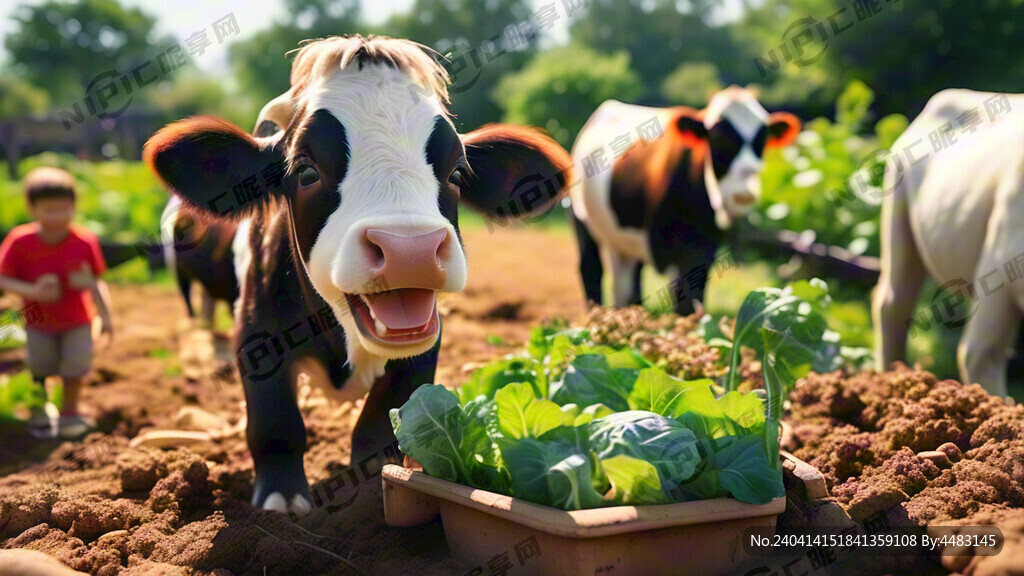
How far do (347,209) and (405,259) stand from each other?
31cm

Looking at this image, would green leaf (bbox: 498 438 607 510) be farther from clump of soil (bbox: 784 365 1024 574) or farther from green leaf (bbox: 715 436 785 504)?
clump of soil (bbox: 784 365 1024 574)

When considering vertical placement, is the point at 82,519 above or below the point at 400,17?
below

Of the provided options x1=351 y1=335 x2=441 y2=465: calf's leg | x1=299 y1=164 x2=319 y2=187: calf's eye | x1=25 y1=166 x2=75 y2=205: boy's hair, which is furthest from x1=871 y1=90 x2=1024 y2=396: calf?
x1=25 y1=166 x2=75 y2=205: boy's hair

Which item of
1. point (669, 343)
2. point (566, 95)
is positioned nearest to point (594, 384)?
point (669, 343)

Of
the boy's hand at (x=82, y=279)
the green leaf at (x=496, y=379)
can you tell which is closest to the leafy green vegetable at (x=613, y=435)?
the green leaf at (x=496, y=379)

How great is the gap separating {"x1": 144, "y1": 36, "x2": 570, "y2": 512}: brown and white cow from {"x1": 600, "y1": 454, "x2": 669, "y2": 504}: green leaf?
658 millimetres

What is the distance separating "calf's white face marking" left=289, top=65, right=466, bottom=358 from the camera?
2291mm

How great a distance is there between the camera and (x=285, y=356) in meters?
2.79

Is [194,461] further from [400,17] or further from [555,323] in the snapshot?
[400,17]

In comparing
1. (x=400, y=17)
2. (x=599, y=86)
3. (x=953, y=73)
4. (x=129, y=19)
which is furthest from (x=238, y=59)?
(x=953, y=73)

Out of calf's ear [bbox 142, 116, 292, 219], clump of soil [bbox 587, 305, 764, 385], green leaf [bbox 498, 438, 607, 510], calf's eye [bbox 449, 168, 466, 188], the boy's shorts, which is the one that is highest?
calf's ear [bbox 142, 116, 292, 219]

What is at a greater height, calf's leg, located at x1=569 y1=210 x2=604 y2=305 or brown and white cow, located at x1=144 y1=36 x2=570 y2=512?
brown and white cow, located at x1=144 y1=36 x2=570 y2=512

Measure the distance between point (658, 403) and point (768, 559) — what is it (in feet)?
1.68

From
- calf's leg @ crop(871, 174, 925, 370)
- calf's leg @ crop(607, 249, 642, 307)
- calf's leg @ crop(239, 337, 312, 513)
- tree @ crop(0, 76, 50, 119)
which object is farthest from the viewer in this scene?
tree @ crop(0, 76, 50, 119)
